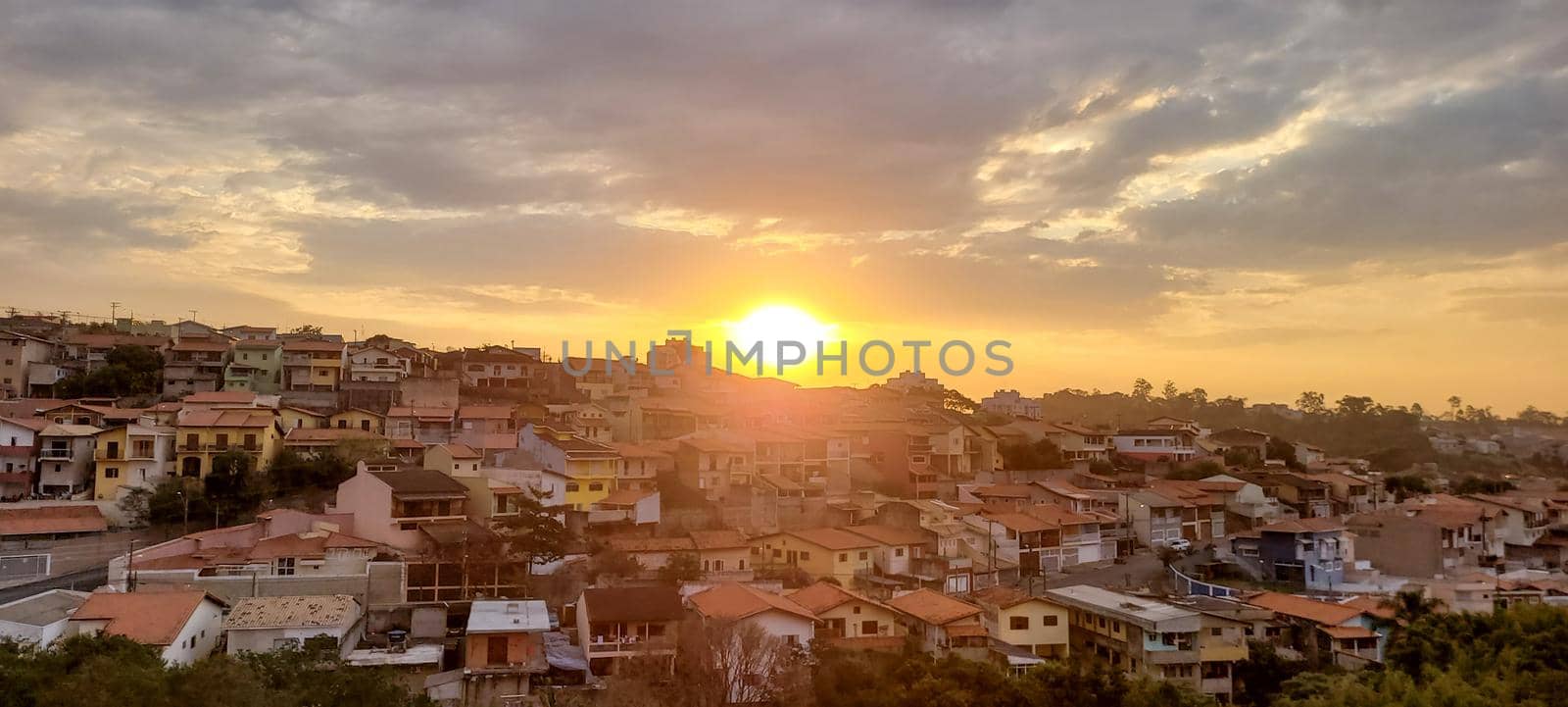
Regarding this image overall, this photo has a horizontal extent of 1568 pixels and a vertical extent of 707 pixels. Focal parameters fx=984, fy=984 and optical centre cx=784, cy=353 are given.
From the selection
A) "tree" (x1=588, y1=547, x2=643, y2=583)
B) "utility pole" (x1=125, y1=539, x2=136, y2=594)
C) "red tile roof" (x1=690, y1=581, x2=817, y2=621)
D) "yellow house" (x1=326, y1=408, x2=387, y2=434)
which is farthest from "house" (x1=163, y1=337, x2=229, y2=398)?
"red tile roof" (x1=690, y1=581, x2=817, y2=621)

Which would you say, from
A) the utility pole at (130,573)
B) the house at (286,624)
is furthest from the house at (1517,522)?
the utility pole at (130,573)

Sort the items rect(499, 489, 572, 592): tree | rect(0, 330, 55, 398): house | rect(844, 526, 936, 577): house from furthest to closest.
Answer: rect(0, 330, 55, 398): house → rect(844, 526, 936, 577): house → rect(499, 489, 572, 592): tree

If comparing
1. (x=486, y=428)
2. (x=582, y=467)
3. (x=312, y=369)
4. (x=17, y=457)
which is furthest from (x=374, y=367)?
(x=582, y=467)

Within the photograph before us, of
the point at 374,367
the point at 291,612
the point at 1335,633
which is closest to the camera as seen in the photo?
the point at 291,612

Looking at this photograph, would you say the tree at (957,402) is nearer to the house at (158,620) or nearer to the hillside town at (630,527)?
the hillside town at (630,527)

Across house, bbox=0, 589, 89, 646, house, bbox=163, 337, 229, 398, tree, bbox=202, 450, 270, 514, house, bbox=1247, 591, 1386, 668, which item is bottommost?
house, bbox=1247, 591, 1386, 668

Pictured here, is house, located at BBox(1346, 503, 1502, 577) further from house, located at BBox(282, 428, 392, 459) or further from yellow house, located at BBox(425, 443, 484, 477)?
house, located at BBox(282, 428, 392, 459)

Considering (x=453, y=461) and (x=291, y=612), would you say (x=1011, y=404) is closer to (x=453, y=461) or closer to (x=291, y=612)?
(x=453, y=461)
